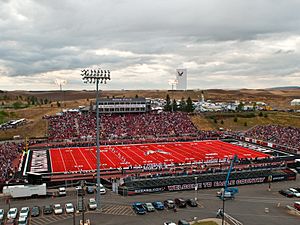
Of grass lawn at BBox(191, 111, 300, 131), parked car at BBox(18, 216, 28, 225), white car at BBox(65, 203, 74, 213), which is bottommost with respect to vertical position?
white car at BBox(65, 203, 74, 213)

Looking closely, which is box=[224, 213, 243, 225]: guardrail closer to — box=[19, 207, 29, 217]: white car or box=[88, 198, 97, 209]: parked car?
box=[88, 198, 97, 209]: parked car

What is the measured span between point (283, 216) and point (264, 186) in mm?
9859

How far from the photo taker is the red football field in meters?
49.8

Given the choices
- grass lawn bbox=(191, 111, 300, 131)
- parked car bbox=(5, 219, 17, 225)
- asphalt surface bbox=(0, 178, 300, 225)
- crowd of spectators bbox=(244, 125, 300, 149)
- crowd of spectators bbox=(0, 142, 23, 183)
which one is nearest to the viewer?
parked car bbox=(5, 219, 17, 225)

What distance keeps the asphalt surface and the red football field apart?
1476 centimetres

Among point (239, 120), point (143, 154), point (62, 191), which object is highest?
point (239, 120)

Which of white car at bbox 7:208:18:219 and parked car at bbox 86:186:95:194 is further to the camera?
parked car at bbox 86:186:95:194

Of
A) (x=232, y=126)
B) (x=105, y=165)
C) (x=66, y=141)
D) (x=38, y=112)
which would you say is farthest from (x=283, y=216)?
(x=38, y=112)

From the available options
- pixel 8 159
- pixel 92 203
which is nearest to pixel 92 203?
pixel 92 203

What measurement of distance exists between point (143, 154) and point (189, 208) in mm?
28233

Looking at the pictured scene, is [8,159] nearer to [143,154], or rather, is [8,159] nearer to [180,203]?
[143,154]

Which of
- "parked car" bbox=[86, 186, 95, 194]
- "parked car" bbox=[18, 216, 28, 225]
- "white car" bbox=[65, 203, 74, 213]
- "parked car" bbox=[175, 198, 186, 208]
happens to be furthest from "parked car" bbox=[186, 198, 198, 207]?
"parked car" bbox=[18, 216, 28, 225]

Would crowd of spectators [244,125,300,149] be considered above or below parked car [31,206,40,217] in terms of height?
above

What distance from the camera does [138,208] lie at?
93.7 feet
